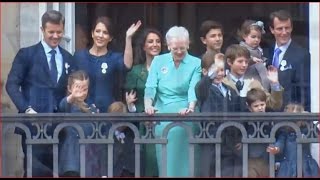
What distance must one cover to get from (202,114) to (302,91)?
1.87 ft

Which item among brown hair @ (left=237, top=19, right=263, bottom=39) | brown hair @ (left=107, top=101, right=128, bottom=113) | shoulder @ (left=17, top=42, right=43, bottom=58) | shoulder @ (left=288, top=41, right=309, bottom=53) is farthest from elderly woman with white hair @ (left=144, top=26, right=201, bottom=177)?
shoulder @ (left=17, top=42, right=43, bottom=58)

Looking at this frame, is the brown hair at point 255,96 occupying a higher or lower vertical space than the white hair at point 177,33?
lower

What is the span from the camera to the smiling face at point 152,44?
5719 millimetres

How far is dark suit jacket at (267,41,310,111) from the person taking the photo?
225 inches

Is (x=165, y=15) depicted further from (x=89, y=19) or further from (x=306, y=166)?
(x=306, y=166)

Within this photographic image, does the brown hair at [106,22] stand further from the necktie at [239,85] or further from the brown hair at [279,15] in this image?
the brown hair at [279,15]

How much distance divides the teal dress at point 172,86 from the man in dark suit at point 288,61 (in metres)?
0.45

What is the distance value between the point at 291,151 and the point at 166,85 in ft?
2.61

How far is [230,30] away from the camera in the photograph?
18.7 feet

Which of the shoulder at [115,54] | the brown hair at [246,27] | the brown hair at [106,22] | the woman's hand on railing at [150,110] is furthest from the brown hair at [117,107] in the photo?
the brown hair at [246,27]

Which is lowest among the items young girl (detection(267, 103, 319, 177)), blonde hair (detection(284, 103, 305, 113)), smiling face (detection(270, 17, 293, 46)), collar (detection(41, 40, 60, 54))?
young girl (detection(267, 103, 319, 177))

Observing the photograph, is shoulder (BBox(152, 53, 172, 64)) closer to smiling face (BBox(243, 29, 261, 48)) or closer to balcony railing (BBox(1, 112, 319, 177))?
balcony railing (BBox(1, 112, 319, 177))

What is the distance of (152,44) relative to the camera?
18.8ft

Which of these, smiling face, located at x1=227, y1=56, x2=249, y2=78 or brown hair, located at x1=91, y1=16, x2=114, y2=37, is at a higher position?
brown hair, located at x1=91, y1=16, x2=114, y2=37
